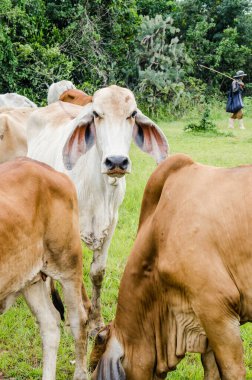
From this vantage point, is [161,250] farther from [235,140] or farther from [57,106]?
[235,140]

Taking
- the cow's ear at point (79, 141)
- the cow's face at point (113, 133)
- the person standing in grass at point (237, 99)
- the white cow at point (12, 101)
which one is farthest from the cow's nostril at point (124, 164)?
the person standing in grass at point (237, 99)

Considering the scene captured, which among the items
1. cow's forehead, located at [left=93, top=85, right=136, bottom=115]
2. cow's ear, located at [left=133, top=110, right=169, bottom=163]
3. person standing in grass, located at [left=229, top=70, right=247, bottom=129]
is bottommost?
person standing in grass, located at [left=229, top=70, right=247, bottom=129]

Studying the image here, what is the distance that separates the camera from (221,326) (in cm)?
222

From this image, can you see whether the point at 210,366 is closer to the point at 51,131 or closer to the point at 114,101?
the point at 114,101

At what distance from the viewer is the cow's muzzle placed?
11.9ft

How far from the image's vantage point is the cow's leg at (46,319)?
331cm

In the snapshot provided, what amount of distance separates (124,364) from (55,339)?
2.88 feet

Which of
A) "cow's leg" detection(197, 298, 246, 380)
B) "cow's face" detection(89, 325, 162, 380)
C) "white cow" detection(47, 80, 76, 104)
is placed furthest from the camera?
"white cow" detection(47, 80, 76, 104)

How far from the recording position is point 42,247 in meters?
3.13

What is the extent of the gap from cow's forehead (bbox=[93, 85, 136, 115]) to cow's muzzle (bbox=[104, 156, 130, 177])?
48 centimetres

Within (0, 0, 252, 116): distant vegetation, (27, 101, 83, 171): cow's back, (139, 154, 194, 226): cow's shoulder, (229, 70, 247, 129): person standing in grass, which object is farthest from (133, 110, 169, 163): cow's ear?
(229, 70, 247, 129): person standing in grass

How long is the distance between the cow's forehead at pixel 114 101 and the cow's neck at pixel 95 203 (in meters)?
0.37

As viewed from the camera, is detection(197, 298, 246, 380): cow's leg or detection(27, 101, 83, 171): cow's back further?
detection(27, 101, 83, 171): cow's back

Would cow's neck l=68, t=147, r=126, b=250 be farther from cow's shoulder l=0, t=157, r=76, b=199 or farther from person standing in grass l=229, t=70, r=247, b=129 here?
person standing in grass l=229, t=70, r=247, b=129
